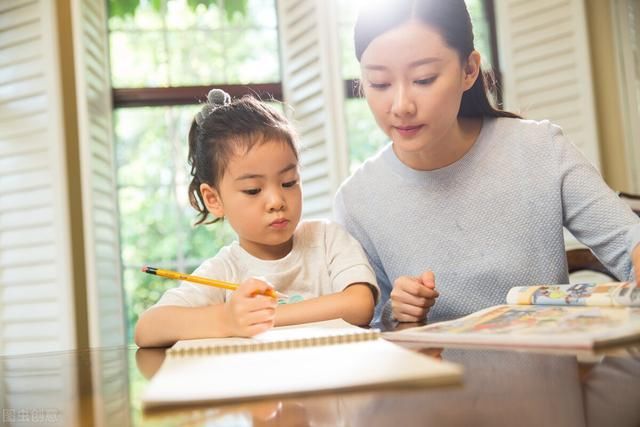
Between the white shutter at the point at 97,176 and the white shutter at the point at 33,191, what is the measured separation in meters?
0.09

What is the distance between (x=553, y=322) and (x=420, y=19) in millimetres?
734

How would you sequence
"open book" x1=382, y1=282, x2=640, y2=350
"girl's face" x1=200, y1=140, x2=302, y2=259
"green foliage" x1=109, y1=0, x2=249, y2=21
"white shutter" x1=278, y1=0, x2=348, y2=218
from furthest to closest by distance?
1. "green foliage" x1=109, y1=0, x2=249, y2=21
2. "white shutter" x1=278, y1=0, x2=348, y2=218
3. "girl's face" x1=200, y1=140, x2=302, y2=259
4. "open book" x1=382, y1=282, x2=640, y2=350

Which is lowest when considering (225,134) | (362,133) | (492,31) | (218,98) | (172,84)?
(225,134)

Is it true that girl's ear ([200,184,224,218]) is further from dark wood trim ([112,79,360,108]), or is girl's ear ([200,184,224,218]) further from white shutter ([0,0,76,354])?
dark wood trim ([112,79,360,108])

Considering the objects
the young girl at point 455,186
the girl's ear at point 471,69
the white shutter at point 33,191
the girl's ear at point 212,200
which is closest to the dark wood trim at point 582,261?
the young girl at point 455,186

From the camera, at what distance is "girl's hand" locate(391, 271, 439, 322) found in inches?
44.4

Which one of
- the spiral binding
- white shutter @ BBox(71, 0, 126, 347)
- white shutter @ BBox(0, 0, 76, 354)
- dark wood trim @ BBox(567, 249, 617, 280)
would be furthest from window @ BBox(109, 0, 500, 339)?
the spiral binding

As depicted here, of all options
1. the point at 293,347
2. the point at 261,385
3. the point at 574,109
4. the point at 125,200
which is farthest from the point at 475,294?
the point at 125,200

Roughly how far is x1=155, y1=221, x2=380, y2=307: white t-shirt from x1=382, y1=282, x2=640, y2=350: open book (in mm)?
335

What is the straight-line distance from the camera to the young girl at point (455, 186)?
1.32m

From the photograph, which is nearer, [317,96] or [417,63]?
Result: [417,63]

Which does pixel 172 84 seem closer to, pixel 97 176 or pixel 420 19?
pixel 97 176

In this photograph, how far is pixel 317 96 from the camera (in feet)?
10.6

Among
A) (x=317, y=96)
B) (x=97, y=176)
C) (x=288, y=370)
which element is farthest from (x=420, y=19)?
(x=97, y=176)
